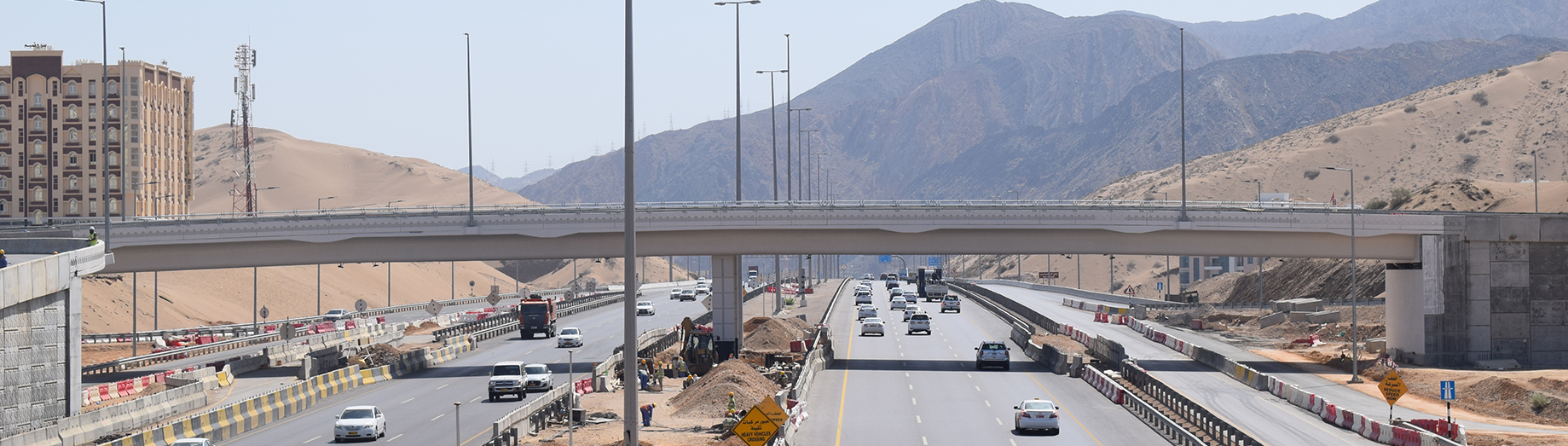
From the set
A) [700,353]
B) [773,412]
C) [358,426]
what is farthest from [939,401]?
[773,412]

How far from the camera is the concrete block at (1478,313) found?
207 ft

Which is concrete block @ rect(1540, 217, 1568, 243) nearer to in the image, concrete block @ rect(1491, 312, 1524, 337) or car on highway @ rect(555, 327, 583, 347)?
concrete block @ rect(1491, 312, 1524, 337)

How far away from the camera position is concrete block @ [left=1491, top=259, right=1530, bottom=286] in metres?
63.4

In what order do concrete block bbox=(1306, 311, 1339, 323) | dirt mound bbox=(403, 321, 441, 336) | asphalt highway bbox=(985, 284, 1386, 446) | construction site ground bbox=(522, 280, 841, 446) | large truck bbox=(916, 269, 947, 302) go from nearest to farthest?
construction site ground bbox=(522, 280, 841, 446) → asphalt highway bbox=(985, 284, 1386, 446) → concrete block bbox=(1306, 311, 1339, 323) → dirt mound bbox=(403, 321, 441, 336) → large truck bbox=(916, 269, 947, 302)

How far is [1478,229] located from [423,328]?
67.5m

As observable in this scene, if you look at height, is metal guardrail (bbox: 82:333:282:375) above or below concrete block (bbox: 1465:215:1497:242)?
below

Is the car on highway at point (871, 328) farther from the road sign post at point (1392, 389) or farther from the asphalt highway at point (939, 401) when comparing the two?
the road sign post at point (1392, 389)

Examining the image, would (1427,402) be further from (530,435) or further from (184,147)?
(184,147)

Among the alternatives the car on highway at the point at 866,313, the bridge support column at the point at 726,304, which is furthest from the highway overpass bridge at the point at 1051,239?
the car on highway at the point at 866,313

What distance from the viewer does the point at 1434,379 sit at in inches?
2238

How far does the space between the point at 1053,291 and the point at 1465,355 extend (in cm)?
10071

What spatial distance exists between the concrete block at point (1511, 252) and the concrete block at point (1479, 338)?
3238mm

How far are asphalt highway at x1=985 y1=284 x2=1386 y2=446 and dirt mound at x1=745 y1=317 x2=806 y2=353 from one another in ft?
63.1

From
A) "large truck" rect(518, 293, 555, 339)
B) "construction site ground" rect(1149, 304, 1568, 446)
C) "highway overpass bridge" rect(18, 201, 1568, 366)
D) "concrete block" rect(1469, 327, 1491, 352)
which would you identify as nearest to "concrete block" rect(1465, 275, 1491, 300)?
"highway overpass bridge" rect(18, 201, 1568, 366)
